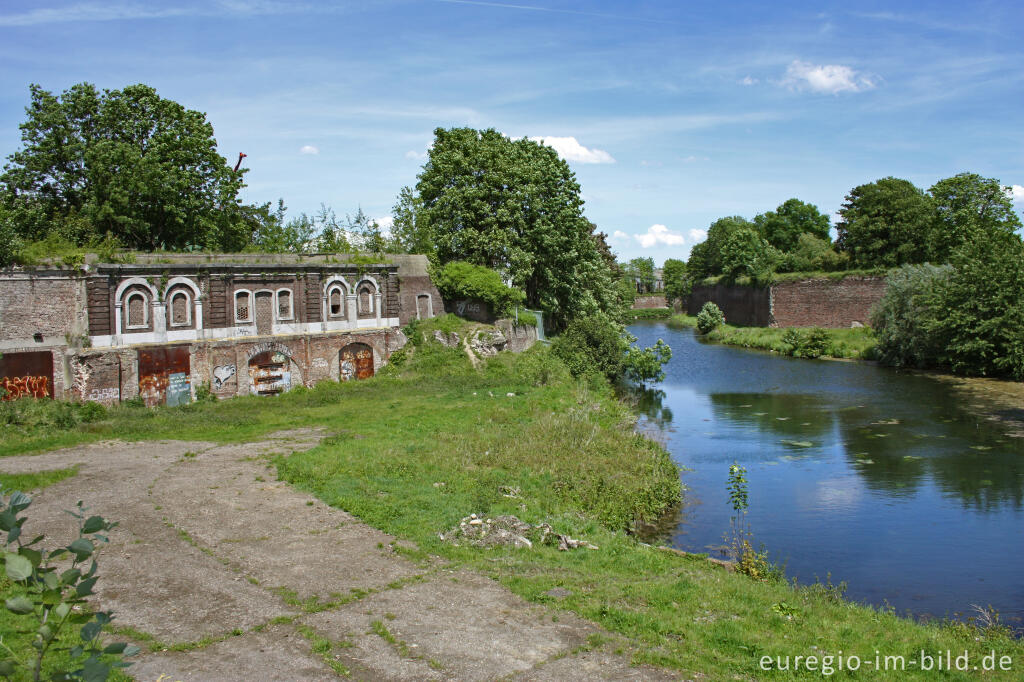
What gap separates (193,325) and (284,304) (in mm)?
3620

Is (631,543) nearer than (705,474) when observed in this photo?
Yes

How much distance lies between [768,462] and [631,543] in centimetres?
978

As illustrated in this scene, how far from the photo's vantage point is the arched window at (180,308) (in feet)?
84.6

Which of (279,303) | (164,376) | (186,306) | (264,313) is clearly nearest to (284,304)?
(279,303)

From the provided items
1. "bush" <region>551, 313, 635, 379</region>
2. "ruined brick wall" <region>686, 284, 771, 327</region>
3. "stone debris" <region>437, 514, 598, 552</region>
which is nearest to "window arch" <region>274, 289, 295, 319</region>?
"bush" <region>551, 313, 635, 379</region>

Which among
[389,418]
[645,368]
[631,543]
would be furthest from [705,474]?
[645,368]

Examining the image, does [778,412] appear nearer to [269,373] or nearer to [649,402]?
[649,402]

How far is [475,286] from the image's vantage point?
115 ft

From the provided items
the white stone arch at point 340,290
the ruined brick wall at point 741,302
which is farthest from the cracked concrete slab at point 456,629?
the ruined brick wall at point 741,302

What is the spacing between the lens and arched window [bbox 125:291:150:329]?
24.7 metres

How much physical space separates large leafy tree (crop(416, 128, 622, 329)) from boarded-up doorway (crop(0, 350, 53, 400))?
63.8 feet

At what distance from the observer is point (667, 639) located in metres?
8.57

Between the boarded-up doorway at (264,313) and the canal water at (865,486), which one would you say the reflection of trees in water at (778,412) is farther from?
the boarded-up doorway at (264,313)

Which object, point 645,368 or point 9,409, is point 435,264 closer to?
point 645,368
